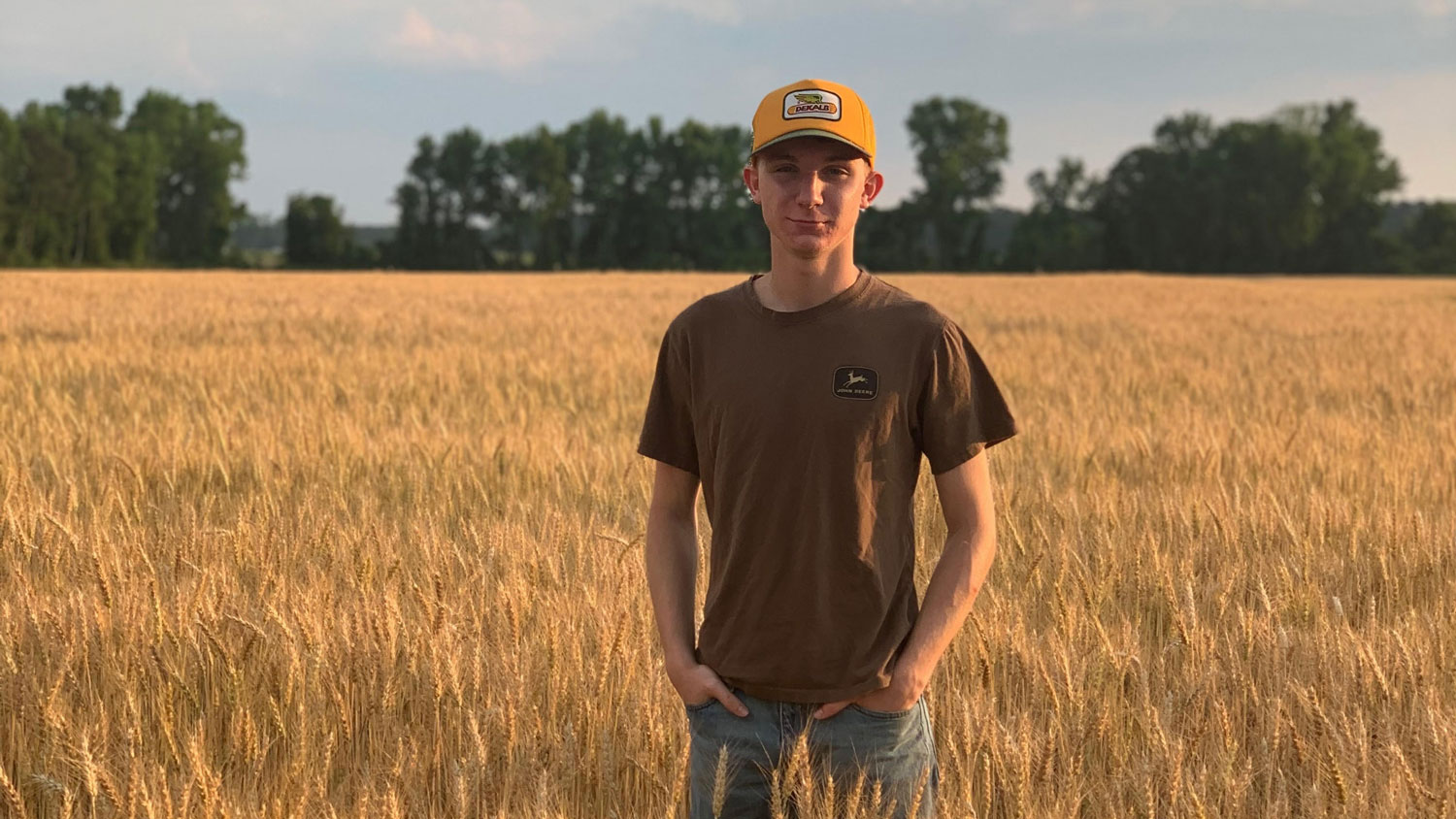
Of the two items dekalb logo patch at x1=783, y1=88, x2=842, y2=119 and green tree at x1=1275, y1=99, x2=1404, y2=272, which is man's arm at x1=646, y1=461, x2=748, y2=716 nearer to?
dekalb logo patch at x1=783, y1=88, x2=842, y2=119

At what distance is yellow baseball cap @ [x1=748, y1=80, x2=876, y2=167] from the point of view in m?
1.57

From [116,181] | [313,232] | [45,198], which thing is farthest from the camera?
[313,232]

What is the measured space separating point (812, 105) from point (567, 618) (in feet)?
5.06

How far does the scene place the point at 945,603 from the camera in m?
1.60

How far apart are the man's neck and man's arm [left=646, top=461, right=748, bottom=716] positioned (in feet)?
1.06

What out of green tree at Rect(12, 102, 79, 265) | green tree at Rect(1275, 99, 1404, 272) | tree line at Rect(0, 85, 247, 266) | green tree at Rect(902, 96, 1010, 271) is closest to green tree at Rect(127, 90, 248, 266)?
tree line at Rect(0, 85, 247, 266)

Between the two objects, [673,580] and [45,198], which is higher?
[45,198]

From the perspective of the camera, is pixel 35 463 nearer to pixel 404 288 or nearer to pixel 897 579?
pixel 897 579

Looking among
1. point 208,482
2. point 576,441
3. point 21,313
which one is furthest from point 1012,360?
point 21,313

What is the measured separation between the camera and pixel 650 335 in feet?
40.3

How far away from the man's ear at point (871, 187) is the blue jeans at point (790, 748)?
728 millimetres

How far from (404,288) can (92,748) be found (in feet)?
78.4

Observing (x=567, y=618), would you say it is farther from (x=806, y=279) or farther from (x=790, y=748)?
(x=806, y=279)

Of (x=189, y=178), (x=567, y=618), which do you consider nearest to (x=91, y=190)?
(x=189, y=178)
